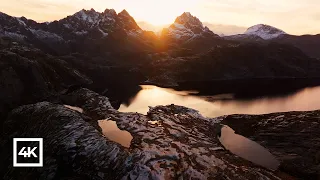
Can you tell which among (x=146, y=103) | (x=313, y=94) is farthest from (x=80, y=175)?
(x=313, y=94)

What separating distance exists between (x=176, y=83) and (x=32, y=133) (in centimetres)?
12509

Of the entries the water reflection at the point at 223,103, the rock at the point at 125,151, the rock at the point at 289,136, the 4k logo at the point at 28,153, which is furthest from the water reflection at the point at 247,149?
the 4k logo at the point at 28,153

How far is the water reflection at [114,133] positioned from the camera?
163 feet

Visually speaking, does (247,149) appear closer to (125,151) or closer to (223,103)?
(125,151)

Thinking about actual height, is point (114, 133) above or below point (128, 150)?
above

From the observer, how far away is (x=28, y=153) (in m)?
45.3

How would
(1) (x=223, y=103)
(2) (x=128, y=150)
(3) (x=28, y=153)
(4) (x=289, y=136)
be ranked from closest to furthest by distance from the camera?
1. (2) (x=128, y=150)
2. (3) (x=28, y=153)
3. (4) (x=289, y=136)
4. (1) (x=223, y=103)

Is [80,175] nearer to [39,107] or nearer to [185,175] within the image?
[185,175]

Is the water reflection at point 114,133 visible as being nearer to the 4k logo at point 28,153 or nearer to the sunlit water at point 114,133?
the sunlit water at point 114,133

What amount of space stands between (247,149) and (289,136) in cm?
1265

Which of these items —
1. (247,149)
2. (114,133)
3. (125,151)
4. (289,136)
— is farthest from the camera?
(289,136)

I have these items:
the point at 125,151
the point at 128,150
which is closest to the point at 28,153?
the point at 125,151

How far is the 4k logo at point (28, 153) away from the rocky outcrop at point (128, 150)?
1.11 meters

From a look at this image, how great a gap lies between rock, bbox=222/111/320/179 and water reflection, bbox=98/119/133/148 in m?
25.8
